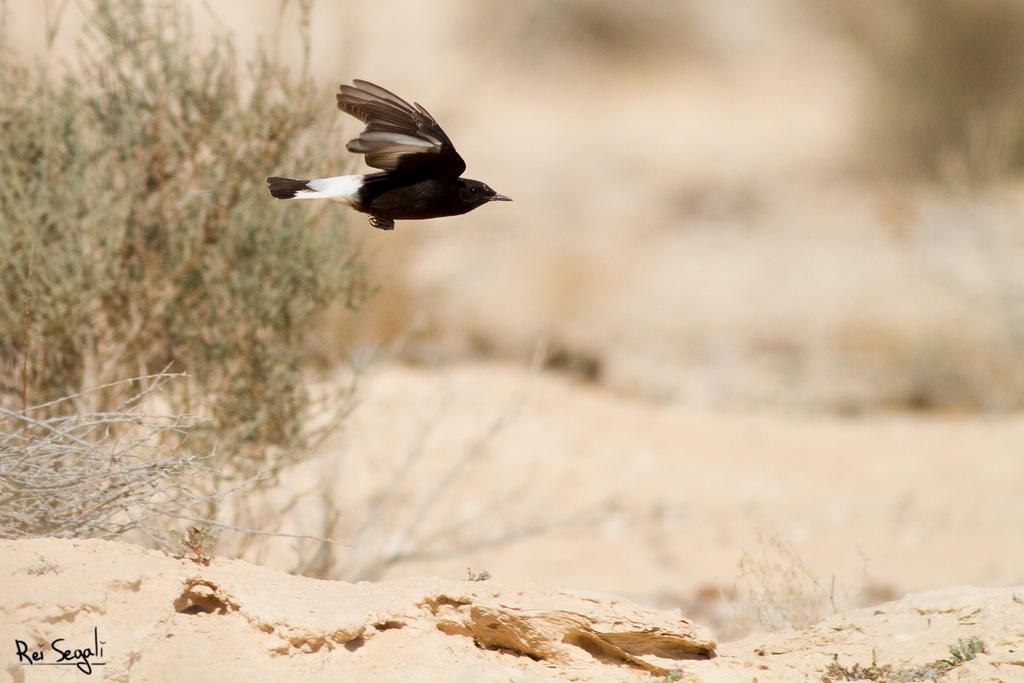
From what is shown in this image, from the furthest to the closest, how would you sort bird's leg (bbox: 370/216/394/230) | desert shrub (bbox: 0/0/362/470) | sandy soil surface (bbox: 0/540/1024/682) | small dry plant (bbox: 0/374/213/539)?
desert shrub (bbox: 0/0/362/470)
bird's leg (bbox: 370/216/394/230)
small dry plant (bbox: 0/374/213/539)
sandy soil surface (bbox: 0/540/1024/682)

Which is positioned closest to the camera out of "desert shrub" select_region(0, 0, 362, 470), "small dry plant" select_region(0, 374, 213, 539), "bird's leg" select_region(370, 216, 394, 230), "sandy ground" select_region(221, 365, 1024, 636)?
"small dry plant" select_region(0, 374, 213, 539)

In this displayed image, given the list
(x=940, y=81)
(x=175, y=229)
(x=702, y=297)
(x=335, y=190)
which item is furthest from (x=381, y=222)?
(x=940, y=81)

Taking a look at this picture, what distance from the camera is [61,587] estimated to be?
132 inches

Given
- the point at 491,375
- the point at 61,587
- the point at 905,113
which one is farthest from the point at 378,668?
the point at 905,113

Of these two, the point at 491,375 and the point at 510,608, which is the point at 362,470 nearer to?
the point at 491,375

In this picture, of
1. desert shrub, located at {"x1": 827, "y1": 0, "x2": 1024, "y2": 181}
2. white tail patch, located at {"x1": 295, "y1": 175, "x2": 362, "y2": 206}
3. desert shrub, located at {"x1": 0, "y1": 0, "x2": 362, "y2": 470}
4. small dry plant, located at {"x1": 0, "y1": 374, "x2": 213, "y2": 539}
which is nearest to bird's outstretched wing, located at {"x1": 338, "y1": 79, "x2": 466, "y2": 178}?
white tail patch, located at {"x1": 295, "y1": 175, "x2": 362, "y2": 206}

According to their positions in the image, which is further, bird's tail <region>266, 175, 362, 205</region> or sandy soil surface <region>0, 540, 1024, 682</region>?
bird's tail <region>266, 175, 362, 205</region>

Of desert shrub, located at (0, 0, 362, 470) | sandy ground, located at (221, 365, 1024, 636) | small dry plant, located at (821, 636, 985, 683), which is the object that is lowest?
sandy ground, located at (221, 365, 1024, 636)

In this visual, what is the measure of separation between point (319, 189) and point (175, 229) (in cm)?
145

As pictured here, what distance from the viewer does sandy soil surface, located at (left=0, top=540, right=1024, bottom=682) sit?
331 centimetres

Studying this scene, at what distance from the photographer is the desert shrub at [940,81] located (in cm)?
1420

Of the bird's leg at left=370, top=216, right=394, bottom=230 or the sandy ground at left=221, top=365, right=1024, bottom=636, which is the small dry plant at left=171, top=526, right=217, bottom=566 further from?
the sandy ground at left=221, top=365, right=1024, bottom=636

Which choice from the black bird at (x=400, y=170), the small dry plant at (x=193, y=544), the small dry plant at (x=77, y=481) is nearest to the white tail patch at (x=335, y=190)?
the black bird at (x=400, y=170)

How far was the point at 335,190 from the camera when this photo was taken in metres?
4.02
